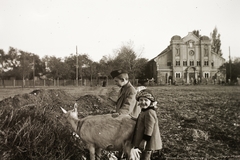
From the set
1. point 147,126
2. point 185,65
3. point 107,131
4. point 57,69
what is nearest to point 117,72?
point 107,131

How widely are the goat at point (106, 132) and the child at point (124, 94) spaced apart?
0.30 metres

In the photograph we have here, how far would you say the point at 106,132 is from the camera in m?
2.91

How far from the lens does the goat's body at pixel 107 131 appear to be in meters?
2.83

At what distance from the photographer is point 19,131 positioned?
247cm

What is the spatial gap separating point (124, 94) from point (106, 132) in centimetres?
74

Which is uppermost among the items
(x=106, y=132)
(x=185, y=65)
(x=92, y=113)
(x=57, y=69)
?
(x=185, y=65)

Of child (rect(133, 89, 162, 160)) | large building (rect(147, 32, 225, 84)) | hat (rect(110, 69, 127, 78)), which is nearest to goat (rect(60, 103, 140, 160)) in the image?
child (rect(133, 89, 162, 160))

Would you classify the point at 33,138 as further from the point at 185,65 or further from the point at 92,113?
the point at 185,65

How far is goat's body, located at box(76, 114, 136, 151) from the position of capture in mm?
2834

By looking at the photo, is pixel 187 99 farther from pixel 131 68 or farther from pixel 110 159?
pixel 110 159

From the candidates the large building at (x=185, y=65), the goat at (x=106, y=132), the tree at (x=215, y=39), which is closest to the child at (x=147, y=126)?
the goat at (x=106, y=132)

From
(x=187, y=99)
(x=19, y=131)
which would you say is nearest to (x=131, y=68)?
(x=19, y=131)

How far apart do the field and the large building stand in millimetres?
23562

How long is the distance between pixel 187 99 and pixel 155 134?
9.65 metres
